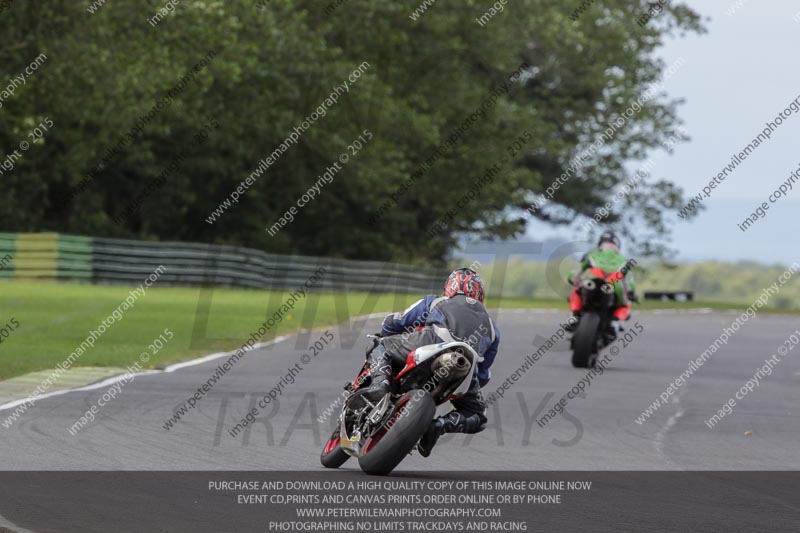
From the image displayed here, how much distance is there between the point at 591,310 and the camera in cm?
2034

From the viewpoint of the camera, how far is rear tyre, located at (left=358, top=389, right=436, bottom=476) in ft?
30.7

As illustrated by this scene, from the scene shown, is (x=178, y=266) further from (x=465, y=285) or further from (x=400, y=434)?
(x=400, y=434)

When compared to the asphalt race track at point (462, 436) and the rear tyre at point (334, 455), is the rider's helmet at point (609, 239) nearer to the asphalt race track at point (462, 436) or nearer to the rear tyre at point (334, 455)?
the asphalt race track at point (462, 436)

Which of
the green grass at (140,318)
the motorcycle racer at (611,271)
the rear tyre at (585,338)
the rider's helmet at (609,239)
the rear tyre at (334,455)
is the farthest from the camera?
the rider's helmet at (609,239)

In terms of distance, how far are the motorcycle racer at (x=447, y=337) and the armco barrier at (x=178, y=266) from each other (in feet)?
93.3

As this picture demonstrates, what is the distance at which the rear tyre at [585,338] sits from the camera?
20047 millimetres

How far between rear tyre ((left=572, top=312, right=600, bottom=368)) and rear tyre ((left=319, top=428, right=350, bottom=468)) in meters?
10.2

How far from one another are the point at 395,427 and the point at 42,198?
115 feet

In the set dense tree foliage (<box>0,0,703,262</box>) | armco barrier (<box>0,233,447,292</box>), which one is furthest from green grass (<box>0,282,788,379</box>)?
dense tree foliage (<box>0,0,703,262</box>)

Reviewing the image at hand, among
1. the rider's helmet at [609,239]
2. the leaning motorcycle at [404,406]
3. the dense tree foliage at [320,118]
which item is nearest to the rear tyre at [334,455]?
the leaning motorcycle at [404,406]

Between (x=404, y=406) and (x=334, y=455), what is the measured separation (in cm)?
99
